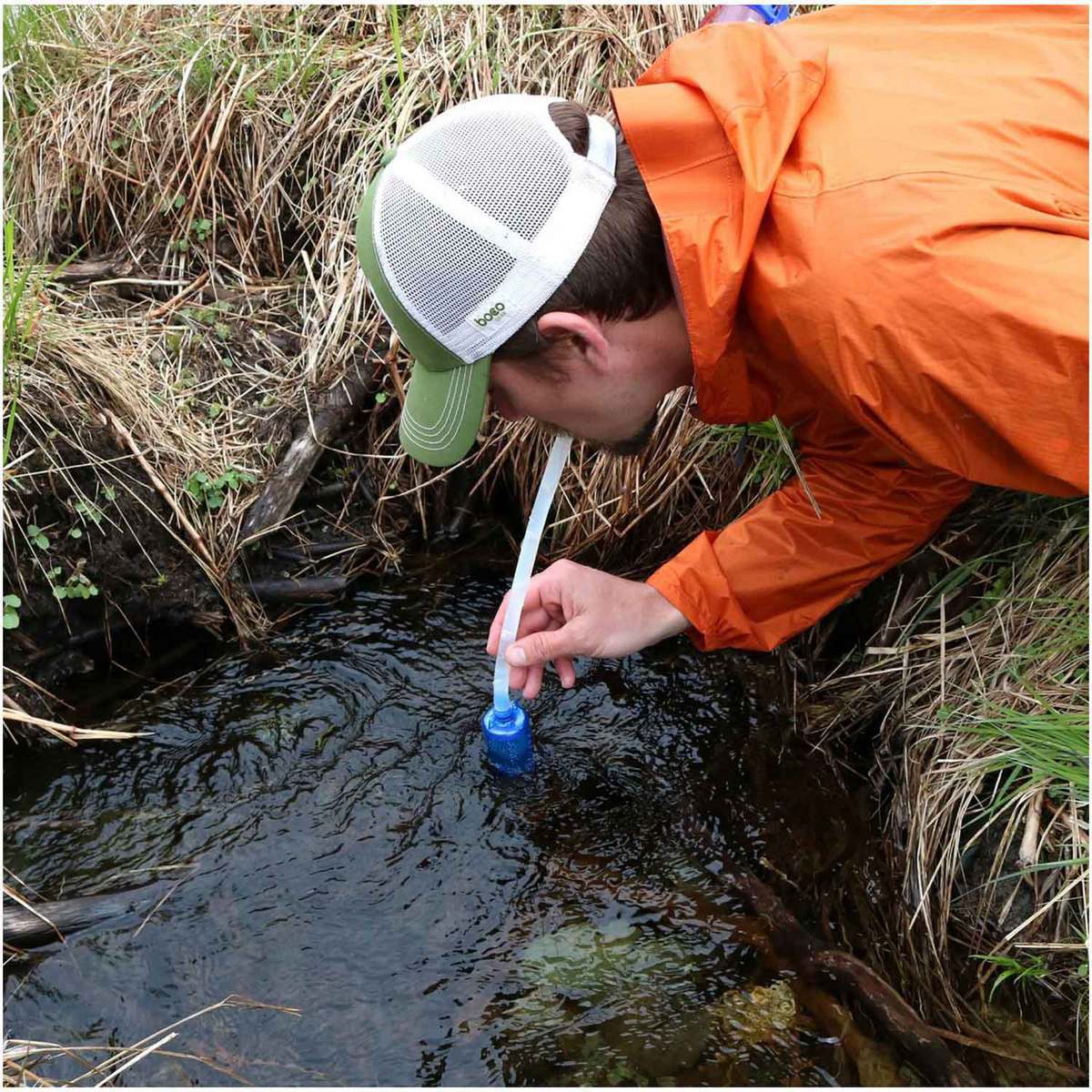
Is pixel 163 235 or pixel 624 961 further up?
pixel 163 235

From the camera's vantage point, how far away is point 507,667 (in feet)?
7.88

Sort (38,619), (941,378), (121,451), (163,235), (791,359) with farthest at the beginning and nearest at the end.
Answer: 1. (163,235)
2. (121,451)
3. (38,619)
4. (791,359)
5. (941,378)

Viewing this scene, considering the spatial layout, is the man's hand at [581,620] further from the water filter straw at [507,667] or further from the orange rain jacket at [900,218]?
the orange rain jacket at [900,218]

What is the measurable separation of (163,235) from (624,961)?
2850mm

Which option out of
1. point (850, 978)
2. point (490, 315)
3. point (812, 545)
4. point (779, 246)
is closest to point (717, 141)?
point (779, 246)

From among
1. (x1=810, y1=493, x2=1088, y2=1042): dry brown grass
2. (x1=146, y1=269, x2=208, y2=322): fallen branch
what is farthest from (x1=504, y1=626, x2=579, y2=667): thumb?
(x1=146, y1=269, x2=208, y2=322): fallen branch

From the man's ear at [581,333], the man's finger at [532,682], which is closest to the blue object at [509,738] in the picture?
the man's finger at [532,682]

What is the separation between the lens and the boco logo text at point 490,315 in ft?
6.24

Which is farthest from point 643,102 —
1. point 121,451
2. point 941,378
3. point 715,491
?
point 121,451

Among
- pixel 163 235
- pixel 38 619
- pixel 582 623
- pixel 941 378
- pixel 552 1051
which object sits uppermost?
pixel 941 378

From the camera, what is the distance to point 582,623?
87.3 inches

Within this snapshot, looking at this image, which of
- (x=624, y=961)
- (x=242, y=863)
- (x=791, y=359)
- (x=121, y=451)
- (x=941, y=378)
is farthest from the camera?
(x=121, y=451)

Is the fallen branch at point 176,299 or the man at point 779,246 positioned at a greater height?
the man at point 779,246

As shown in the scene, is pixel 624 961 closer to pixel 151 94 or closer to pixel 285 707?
pixel 285 707
